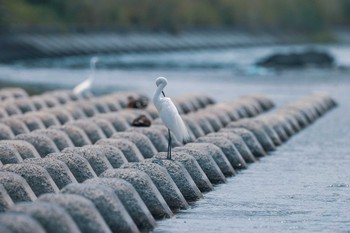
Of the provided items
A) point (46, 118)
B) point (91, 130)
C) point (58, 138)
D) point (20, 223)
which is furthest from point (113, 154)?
point (20, 223)

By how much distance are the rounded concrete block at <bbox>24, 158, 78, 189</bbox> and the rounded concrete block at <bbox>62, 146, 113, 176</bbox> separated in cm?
159

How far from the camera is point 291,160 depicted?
25969 millimetres

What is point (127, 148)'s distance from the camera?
886 inches

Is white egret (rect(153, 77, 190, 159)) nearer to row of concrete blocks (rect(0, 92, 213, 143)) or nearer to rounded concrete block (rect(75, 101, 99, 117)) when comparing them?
row of concrete blocks (rect(0, 92, 213, 143))

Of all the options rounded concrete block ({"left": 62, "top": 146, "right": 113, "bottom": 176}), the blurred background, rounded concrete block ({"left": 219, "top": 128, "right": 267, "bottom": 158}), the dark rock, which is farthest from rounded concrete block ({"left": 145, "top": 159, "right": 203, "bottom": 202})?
the dark rock

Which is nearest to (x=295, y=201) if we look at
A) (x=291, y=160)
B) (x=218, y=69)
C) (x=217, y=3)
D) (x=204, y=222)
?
(x=204, y=222)

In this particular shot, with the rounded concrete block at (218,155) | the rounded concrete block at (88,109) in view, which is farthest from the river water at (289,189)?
the rounded concrete block at (88,109)

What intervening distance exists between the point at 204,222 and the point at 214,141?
666 centimetres

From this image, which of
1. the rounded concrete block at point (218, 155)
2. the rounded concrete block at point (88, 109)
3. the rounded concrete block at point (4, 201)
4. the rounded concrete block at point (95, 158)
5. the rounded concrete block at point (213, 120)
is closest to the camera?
the rounded concrete block at point (4, 201)

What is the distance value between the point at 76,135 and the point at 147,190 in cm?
761

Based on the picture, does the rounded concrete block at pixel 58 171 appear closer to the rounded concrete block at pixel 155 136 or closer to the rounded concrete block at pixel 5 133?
the rounded concrete block at pixel 5 133

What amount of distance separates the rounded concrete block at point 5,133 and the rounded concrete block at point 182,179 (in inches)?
221

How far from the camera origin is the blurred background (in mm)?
79562

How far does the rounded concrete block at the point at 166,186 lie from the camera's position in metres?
18.5
